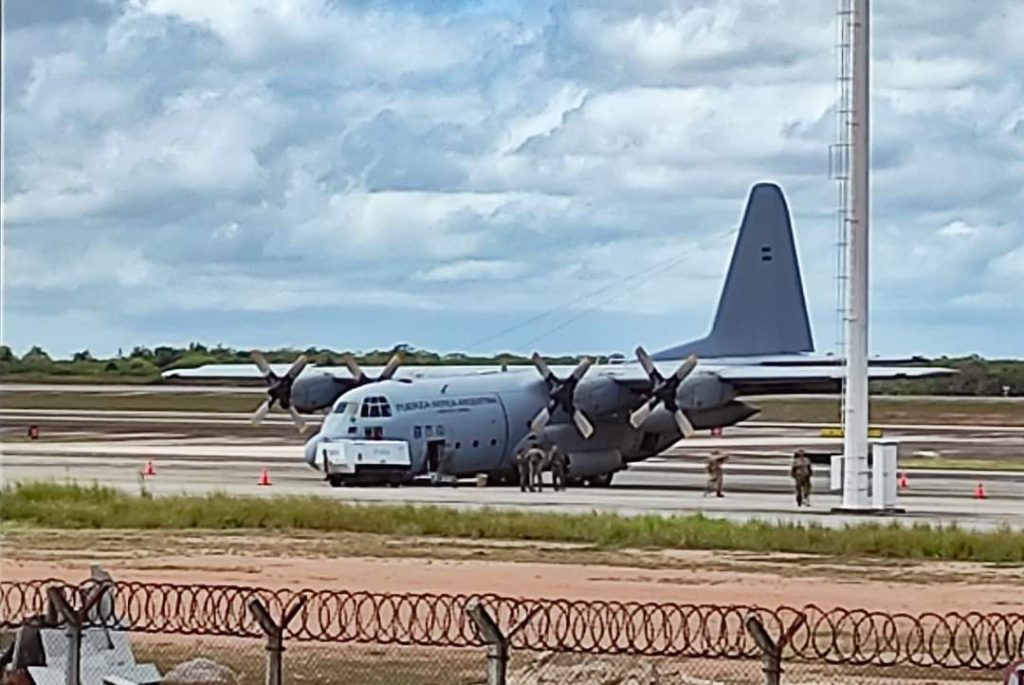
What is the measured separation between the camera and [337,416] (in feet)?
134

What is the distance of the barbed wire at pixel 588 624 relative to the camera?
15969mm

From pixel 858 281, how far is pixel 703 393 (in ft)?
23.1

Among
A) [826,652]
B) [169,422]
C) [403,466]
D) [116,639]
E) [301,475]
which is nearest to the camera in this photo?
[116,639]

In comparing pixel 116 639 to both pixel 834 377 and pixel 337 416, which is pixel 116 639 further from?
pixel 834 377

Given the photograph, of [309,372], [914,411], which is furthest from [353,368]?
[914,411]

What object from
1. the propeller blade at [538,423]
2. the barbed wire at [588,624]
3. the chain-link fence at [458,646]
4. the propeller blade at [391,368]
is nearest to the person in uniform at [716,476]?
the propeller blade at [538,423]

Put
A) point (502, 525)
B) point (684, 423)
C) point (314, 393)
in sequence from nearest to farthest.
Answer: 1. point (502, 525)
2. point (684, 423)
3. point (314, 393)

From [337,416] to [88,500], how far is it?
24.0ft

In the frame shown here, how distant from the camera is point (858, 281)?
35.7 metres

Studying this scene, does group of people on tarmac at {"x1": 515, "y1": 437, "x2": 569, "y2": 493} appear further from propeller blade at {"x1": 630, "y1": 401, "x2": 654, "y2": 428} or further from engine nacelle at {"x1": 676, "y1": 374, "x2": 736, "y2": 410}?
engine nacelle at {"x1": 676, "y1": 374, "x2": 736, "y2": 410}

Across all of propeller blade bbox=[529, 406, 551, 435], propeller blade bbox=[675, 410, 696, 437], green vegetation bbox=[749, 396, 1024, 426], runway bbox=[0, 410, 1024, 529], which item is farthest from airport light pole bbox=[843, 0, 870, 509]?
green vegetation bbox=[749, 396, 1024, 426]

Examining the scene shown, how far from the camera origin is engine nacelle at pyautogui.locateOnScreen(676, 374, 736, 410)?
138ft

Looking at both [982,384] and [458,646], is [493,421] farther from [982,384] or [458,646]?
[982,384]

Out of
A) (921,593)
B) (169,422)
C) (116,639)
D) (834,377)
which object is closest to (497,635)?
(116,639)
